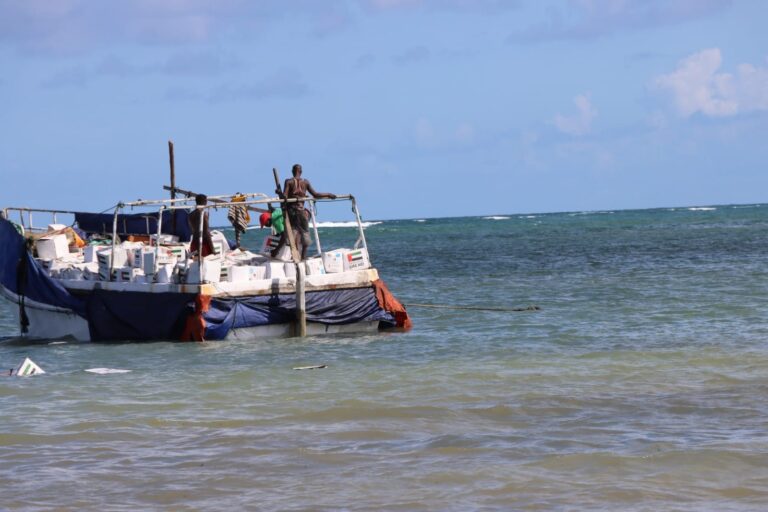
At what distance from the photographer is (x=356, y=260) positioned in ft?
60.6

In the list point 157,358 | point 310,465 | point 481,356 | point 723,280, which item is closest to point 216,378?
point 157,358

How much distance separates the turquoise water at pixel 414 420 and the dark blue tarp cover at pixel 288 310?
1.30ft

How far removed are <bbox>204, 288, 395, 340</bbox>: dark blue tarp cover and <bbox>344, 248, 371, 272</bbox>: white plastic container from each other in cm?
37

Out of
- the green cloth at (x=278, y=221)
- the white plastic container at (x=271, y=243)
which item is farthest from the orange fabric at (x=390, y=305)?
the white plastic container at (x=271, y=243)

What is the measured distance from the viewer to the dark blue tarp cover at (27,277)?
18.8m

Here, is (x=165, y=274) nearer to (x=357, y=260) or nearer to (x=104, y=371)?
(x=104, y=371)

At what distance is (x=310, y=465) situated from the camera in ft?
31.2

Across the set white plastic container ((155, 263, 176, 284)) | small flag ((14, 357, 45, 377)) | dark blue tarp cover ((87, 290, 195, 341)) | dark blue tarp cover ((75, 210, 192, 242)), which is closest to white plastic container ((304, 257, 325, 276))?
dark blue tarp cover ((87, 290, 195, 341))

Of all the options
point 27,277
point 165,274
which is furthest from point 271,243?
point 27,277

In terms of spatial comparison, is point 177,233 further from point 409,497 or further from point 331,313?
point 409,497

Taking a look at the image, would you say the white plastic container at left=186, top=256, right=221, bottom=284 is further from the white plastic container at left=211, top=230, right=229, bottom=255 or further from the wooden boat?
the white plastic container at left=211, top=230, right=229, bottom=255

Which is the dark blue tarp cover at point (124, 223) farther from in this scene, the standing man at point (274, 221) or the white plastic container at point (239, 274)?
the white plastic container at point (239, 274)

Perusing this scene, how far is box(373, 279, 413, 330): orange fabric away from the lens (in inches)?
728

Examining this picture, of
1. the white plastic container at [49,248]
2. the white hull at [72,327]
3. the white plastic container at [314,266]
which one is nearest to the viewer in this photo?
the white hull at [72,327]
